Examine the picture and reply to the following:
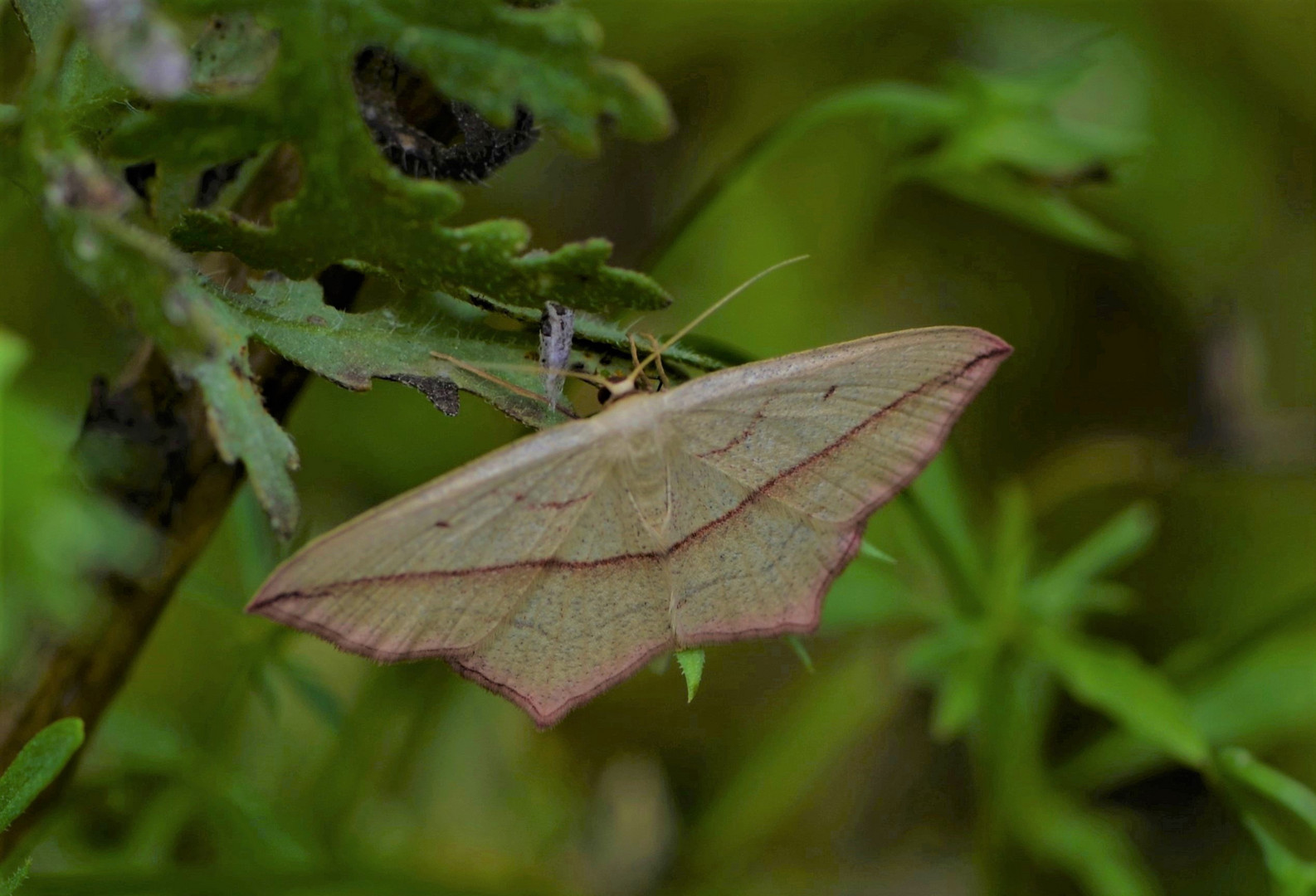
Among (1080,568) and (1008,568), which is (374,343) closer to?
(1008,568)

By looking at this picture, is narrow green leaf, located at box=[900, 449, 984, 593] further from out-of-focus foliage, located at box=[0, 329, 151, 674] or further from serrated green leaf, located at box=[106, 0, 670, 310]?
out-of-focus foliage, located at box=[0, 329, 151, 674]

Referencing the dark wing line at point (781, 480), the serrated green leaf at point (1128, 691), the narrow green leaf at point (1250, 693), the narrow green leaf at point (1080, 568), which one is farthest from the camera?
the narrow green leaf at point (1250, 693)

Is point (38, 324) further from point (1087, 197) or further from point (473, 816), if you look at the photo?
point (1087, 197)

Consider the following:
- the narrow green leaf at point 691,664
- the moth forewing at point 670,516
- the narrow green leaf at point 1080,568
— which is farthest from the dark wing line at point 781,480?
the narrow green leaf at point 1080,568

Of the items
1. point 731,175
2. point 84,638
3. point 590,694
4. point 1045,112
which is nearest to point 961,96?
point 1045,112

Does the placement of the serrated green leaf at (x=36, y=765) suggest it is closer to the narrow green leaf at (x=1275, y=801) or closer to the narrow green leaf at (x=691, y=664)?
the narrow green leaf at (x=691, y=664)

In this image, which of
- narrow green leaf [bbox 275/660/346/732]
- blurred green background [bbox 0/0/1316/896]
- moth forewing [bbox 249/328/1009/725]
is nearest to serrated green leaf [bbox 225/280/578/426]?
moth forewing [bbox 249/328/1009/725]
